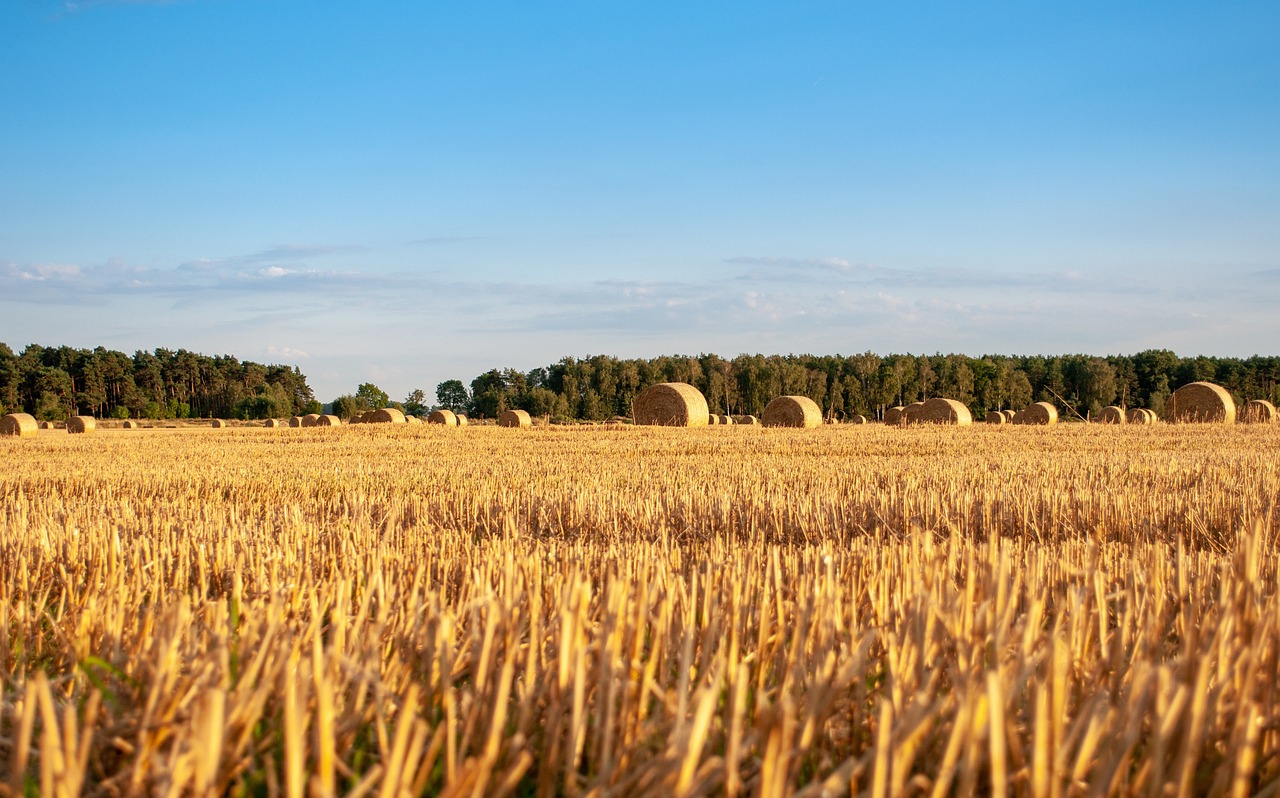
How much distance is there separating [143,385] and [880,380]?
74.9 meters

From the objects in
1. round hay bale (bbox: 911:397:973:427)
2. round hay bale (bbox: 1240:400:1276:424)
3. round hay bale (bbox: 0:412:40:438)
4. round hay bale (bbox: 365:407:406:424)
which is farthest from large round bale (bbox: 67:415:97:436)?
round hay bale (bbox: 1240:400:1276:424)

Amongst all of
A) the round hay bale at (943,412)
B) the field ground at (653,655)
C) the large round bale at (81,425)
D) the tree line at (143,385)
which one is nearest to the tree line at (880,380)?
the tree line at (143,385)

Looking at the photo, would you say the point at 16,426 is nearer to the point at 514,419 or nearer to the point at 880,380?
the point at 514,419

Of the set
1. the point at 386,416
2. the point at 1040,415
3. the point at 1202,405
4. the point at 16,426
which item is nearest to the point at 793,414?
the point at 1202,405

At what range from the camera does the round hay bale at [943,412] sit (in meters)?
29.8

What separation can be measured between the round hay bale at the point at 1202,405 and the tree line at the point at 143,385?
62729 millimetres

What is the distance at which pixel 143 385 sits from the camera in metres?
99.8

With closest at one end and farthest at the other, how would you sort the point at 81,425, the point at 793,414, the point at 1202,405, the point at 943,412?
the point at 793,414
the point at 1202,405
the point at 943,412
the point at 81,425

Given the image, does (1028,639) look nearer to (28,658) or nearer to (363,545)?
(28,658)

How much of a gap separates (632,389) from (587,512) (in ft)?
230

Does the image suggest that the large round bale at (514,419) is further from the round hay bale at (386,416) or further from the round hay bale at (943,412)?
the round hay bale at (943,412)

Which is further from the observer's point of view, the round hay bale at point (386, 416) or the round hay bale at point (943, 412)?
the round hay bale at point (386, 416)

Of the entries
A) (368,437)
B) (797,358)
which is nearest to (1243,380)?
(797,358)

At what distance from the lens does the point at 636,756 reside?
5.84 feet
